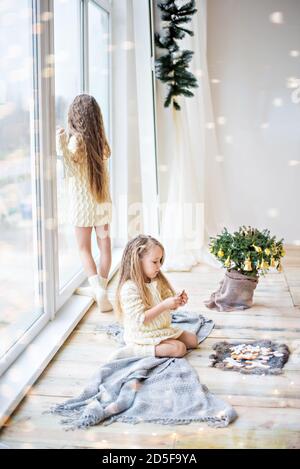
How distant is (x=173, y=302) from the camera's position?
2.51m

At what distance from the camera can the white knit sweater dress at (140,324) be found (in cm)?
257

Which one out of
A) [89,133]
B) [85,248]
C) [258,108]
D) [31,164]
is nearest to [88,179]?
[89,133]

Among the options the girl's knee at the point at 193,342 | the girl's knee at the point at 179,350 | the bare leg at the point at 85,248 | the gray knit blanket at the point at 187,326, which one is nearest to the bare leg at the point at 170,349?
the girl's knee at the point at 179,350

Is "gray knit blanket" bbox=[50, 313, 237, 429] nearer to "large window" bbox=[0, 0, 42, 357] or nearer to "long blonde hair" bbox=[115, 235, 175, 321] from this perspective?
"long blonde hair" bbox=[115, 235, 175, 321]

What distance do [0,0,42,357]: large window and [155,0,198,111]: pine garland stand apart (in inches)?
61.1

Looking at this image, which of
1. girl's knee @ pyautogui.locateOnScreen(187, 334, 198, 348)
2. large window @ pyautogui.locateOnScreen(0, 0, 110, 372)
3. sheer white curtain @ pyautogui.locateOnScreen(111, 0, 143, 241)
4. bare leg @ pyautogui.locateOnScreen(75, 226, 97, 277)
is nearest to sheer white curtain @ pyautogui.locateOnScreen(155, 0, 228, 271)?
sheer white curtain @ pyautogui.locateOnScreen(111, 0, 143, 241)

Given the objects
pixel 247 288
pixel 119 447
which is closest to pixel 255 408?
pixel 119 447

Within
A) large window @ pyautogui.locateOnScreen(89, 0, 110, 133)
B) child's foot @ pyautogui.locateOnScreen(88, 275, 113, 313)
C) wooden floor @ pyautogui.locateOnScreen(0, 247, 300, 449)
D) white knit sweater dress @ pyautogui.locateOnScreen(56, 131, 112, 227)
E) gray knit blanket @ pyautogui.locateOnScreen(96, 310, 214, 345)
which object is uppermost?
large window @ pyautogui.locateOnScreen(89, 0, 110, 133)

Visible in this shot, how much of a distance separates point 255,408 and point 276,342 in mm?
643

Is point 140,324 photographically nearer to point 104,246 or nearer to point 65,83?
point 104,246

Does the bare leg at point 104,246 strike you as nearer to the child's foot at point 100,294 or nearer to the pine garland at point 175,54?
the child's foot at point 100,294

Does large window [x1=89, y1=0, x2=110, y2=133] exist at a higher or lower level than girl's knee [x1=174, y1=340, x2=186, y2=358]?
higher

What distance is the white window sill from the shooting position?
2184 mm

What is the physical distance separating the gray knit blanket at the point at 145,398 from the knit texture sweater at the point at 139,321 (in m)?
0.10
